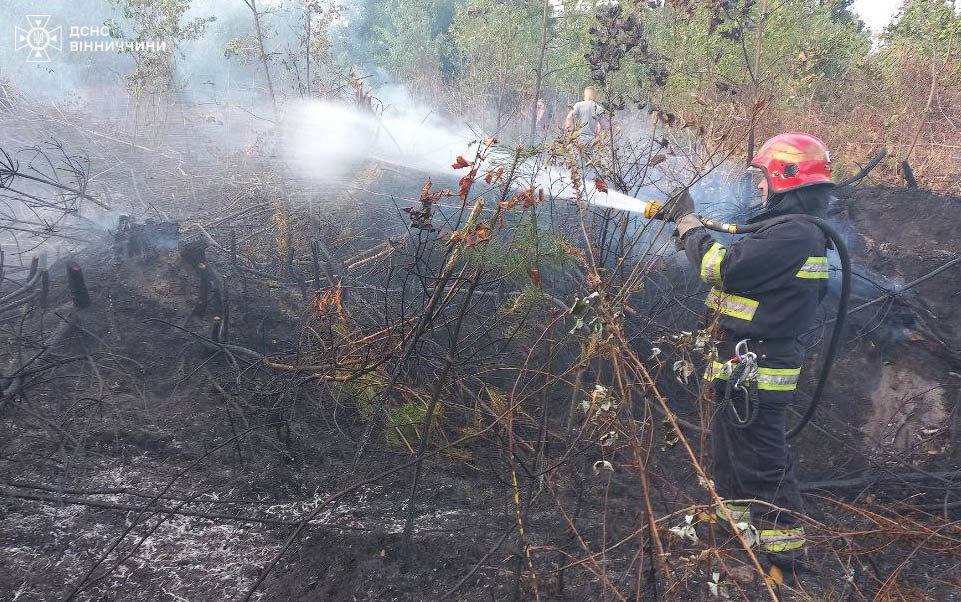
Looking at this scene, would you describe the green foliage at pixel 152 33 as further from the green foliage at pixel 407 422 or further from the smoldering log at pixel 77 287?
the green foliage at pixel 407 422

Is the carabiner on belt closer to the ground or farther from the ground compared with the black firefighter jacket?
closer to the ground

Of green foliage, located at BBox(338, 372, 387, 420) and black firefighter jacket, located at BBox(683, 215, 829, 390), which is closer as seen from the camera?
black firefighter jacket, located at BBox(683, 215, 829, 390)

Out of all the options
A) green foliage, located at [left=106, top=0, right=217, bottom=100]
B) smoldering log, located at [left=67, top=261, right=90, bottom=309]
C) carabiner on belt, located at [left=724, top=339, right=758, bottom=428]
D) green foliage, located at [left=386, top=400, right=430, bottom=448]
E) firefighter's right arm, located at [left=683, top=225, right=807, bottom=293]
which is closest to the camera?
carabiner on belt, located at [left=724, top=339, right=758, bottom=428]

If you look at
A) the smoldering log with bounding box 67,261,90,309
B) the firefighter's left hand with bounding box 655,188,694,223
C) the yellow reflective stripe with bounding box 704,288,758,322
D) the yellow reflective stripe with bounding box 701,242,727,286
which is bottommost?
the smoldering log with bounding box 67,261,90,309

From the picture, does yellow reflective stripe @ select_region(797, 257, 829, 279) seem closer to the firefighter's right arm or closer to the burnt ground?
the firefighter's right arm

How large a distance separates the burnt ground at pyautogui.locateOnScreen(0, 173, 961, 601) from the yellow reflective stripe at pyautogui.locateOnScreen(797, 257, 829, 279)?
127cm

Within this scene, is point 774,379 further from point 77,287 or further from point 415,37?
point 415,37

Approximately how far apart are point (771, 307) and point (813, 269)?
30 cm

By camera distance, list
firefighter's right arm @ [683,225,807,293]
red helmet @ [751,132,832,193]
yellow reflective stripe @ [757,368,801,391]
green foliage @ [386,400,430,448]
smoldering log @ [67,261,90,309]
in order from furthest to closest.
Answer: smoldering log @ [67,261,90,309] → green foliage @ [386,400,430,448] → red helmet @ [751,132,832,193] → yellow reflective stripe @ [757,368,801,391] → firefighter's right arm @ [683,225,807,293]

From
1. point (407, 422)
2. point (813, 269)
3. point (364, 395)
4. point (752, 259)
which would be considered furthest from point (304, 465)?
point (813, 269)

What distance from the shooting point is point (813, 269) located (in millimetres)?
2943

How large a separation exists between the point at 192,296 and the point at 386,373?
2.70 m

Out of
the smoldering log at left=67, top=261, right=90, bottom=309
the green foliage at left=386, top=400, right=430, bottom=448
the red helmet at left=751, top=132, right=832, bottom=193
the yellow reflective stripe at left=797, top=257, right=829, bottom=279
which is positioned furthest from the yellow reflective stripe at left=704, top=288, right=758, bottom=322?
the smoldering log at left=67, top=261, right=90, bottom=309

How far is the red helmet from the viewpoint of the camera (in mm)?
3131
